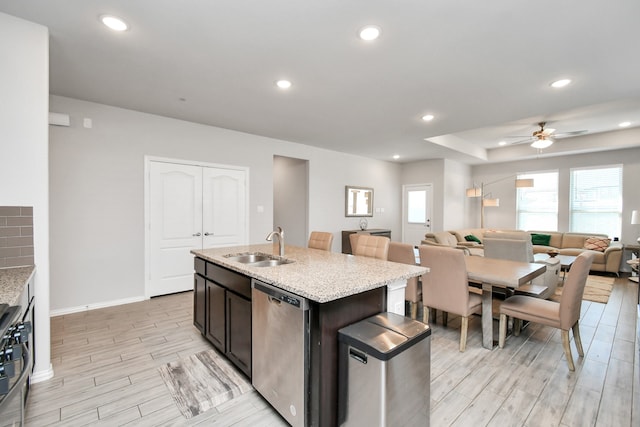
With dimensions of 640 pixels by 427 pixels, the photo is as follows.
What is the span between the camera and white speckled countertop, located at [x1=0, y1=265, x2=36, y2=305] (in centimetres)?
138

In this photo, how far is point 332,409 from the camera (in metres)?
1.53

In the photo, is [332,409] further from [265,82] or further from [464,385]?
[265,82]

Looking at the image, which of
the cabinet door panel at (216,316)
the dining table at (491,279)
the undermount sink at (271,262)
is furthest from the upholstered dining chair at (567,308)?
the cabinet door panel at (216,316)

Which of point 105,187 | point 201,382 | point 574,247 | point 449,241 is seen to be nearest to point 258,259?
point 201,382

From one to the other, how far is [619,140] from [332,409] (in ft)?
24.9

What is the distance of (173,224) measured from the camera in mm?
4227

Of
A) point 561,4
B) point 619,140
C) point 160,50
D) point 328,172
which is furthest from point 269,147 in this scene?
point 619,140

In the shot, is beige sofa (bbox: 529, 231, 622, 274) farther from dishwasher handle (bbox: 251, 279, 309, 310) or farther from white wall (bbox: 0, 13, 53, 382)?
Answer: white wall (bbox: 0, 13, 53, 382)

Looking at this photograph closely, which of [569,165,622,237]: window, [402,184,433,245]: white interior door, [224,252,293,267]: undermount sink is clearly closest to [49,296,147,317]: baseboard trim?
[224,252,293,267]: undermount sink

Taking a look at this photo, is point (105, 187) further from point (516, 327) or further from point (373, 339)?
point (516, 327)

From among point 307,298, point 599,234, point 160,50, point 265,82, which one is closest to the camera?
point 307,298

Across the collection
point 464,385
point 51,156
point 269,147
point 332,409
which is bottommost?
point 464,385

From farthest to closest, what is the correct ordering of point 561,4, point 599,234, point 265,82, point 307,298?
point 599,234, point 265,82, point 561,4, point 307,298

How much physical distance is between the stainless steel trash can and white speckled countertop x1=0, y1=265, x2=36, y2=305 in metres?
1.64
